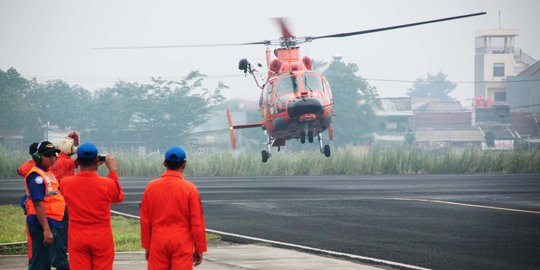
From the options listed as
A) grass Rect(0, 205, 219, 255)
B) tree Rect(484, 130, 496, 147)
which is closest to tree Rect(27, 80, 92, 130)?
tree Rect(484, 130, 496, 147)

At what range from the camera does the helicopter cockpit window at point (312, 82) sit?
36562 mm

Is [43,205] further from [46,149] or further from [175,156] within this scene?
[175,156]

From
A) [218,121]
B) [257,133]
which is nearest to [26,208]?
[257,133]

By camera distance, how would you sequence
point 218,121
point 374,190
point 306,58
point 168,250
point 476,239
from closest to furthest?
point 168,250
point 476,239
point 374,190
point 306,58
point 218,121

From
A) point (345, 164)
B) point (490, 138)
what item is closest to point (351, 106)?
point (490, 138)

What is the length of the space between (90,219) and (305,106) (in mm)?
26109

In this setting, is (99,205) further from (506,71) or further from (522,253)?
(506,71)

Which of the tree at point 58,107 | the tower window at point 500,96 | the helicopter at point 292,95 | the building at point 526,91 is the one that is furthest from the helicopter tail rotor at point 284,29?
the tower window at point 500,96

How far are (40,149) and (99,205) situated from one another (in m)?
1.72

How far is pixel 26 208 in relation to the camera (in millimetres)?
11383

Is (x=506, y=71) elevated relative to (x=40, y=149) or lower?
elevated

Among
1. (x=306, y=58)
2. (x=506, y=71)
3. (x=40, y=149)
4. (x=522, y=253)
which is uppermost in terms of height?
(x=506, y=71)

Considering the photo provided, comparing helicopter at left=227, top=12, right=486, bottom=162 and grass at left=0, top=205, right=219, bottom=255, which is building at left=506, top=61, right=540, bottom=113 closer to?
helicopter at left=227, top=12, right=486, bottom=162

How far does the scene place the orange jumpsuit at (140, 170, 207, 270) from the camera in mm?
8977
